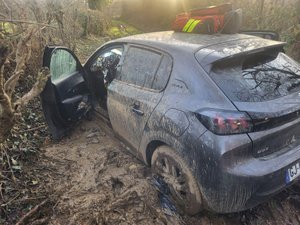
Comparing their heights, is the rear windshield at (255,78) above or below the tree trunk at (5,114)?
above

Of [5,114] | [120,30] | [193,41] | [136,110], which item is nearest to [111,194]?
[136,110]

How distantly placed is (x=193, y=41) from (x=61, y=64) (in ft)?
6.62

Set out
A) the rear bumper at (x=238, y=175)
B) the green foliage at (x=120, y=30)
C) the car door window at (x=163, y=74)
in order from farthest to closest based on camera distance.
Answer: the green foliage at (x=120, y=30), the car door window at (x=163, y=74), the rear bumper at (x=238, y=175)

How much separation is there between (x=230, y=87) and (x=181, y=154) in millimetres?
729

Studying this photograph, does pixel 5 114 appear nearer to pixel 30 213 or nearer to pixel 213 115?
pixel 30 213

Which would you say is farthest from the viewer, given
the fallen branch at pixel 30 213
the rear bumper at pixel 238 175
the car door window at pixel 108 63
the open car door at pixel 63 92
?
the car door window at pixel 108 63

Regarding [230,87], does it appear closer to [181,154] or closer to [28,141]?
[181,154]

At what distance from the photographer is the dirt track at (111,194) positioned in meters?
3.04

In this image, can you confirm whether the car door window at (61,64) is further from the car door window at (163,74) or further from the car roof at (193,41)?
the car door window at (163,74)

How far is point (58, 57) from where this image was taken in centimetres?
422

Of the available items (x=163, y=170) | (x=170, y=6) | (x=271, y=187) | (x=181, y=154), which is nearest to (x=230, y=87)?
(x=181, y=154)

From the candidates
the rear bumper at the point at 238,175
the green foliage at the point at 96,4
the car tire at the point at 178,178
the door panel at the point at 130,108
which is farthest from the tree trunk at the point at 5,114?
the green foliage at the point at 96,4

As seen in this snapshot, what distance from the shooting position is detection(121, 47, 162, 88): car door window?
3.29 meters

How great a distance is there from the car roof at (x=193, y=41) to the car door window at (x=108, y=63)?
1.94ft
